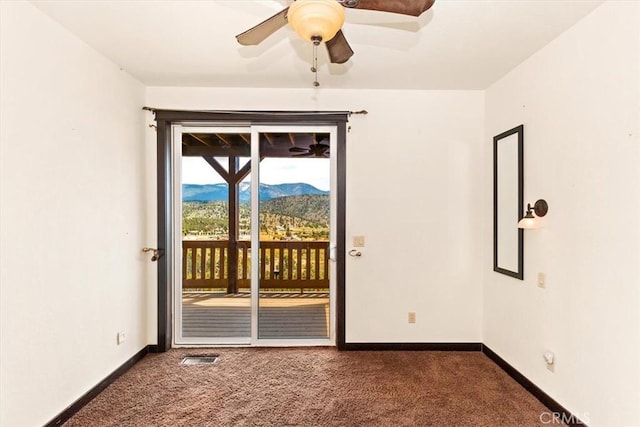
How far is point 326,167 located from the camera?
3600 millimetres

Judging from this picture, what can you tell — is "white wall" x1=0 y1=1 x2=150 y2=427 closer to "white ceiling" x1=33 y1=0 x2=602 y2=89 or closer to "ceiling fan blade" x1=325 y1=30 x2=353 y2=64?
"white ceiling" x1=33 y1=0 x2=602 y2=89

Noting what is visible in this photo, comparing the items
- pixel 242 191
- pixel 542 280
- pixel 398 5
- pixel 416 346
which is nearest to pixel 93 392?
pixel 242 191

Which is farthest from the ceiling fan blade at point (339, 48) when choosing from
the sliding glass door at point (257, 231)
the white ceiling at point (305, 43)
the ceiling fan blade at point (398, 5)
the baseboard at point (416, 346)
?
the baseboard at point (416, 346)

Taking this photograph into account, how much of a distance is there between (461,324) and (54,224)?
3.52 metres

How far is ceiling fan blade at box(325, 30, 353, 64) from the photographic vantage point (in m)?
1.72

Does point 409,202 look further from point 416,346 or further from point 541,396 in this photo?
point 541,396

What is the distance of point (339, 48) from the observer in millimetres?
1807

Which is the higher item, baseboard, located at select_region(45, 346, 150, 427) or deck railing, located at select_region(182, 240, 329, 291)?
deck railing, located at select_region(182, 240, 329, 291)

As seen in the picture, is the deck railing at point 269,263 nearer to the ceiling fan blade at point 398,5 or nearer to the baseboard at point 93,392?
the baseboard at point 93,392

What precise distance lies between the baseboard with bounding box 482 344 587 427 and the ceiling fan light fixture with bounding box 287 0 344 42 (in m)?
2.70

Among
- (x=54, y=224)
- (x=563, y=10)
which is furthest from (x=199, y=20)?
(x=563, y=10)

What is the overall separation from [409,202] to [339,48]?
1965 millimetres

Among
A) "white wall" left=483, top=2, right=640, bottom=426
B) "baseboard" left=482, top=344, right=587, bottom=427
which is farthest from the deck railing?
"white wall" left=483, top=2, right=640, bottom=426

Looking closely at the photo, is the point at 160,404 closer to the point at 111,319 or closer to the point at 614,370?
the point at 111,319
